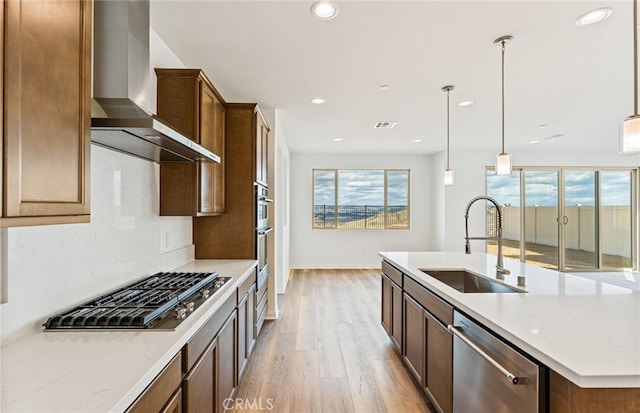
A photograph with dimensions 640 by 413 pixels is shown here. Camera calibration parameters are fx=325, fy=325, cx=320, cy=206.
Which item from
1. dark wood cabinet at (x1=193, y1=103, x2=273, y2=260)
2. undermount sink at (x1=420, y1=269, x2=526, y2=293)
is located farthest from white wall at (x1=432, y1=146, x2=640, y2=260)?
dark wood cabinet at (x1=193, y1=103, x2=273, y2=260)

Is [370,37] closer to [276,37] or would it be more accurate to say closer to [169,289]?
[276,37]

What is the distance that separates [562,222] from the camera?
7.21 metres

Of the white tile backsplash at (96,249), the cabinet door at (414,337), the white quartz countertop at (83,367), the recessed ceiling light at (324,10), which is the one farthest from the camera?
the cabinet door at (414,337)

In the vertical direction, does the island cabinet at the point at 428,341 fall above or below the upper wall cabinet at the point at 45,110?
below

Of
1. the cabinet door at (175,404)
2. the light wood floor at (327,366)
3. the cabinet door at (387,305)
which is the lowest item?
the light wood floor at (327,366)

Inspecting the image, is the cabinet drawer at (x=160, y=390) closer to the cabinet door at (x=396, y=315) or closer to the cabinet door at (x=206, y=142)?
the cabinet door at (x=206, y=142)

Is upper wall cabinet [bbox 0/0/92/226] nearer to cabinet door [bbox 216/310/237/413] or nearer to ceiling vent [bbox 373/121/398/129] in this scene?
cabinet door [bbox 216/310/237/413]

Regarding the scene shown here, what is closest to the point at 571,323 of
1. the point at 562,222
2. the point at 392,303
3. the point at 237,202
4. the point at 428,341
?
the point at 428,341

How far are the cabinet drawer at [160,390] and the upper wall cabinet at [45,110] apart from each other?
605 mm

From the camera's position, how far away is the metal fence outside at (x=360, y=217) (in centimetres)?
762

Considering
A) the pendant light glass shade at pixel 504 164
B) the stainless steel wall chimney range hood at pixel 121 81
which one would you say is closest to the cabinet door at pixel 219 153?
the stainless steel wall chimney range hood at pixel 121 81

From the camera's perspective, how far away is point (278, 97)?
12.2ft

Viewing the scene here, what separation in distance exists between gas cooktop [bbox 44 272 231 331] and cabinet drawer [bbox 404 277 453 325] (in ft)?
4.41

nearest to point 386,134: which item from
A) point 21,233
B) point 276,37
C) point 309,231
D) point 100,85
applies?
point 309,231
